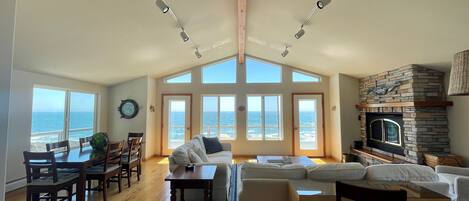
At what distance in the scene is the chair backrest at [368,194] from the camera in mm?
1464

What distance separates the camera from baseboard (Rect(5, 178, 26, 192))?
4.00 meters

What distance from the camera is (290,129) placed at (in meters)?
7.20

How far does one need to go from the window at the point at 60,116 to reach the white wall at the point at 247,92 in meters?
1.86

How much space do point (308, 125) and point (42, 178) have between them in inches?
248

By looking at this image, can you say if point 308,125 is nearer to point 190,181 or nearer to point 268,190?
point 268,190

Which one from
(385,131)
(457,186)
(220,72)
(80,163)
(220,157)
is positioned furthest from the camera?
(220,72)

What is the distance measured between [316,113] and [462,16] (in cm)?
458

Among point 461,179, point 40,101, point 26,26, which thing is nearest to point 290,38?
point 461,179

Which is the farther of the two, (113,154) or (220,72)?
(220,72)

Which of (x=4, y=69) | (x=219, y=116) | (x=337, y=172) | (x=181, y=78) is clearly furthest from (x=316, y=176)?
(x=181, y=78)

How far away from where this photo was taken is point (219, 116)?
24.2ft

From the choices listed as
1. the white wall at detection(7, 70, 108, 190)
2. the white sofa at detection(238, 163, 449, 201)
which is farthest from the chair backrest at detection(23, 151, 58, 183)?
the white sofa at detection(238, 163, 449, 201)

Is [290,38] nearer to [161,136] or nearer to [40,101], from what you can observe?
[161,136]

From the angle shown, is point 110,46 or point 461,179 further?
point 110,46
